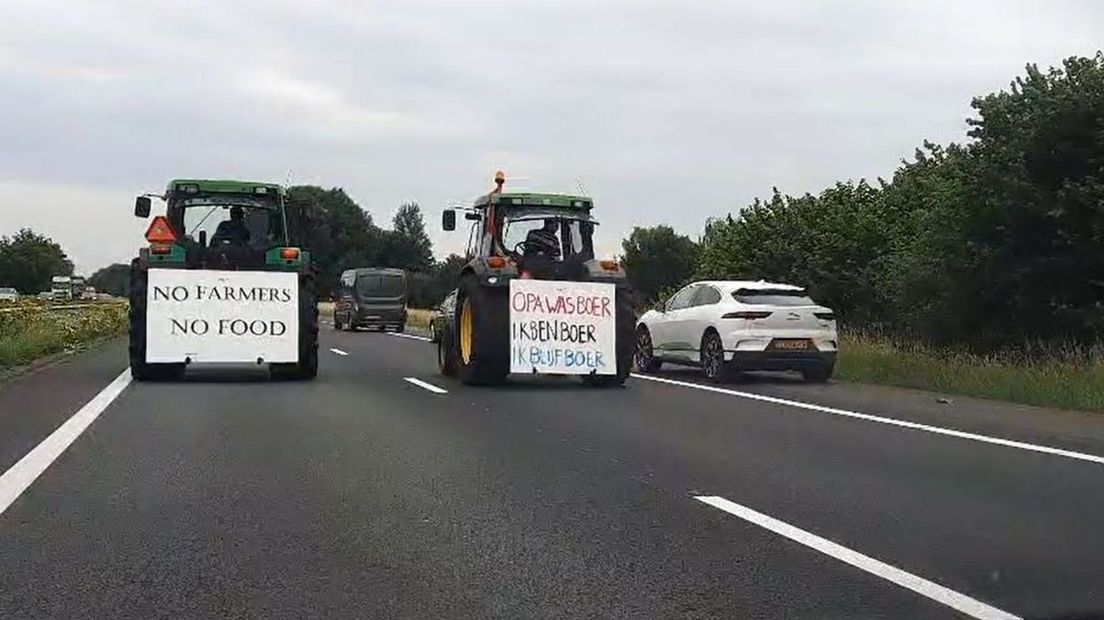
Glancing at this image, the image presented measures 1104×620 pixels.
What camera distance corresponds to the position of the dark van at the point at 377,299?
50531 mm

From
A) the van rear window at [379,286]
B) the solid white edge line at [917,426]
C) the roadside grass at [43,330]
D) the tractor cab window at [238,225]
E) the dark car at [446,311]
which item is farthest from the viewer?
the van rear window at [379,286]

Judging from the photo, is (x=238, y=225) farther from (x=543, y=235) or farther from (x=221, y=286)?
(x=543, y=235)

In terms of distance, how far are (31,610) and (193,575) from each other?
0.87m

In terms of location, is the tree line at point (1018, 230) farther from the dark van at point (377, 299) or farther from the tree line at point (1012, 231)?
the dark van at point (377, 299)

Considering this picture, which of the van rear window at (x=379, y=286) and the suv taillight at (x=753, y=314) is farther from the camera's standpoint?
the van rear window at (x=379, y=286)

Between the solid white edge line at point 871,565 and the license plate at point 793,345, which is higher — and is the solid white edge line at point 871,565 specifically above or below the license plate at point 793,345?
below

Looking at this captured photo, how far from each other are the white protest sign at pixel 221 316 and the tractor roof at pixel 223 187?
4.66ft

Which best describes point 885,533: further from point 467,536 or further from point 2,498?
point 2,498

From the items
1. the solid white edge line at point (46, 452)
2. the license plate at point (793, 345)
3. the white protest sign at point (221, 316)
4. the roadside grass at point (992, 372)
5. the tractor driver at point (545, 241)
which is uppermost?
the tractor driver at point (545, 241)

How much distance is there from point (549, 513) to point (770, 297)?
1190 centimetres

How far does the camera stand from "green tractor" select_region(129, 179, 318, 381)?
18.3 metres

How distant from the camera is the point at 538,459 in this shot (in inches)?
414

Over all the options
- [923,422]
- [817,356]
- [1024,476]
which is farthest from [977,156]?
[1024,476]

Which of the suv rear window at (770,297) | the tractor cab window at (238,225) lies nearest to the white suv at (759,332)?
the suv rear window at (770,297)
